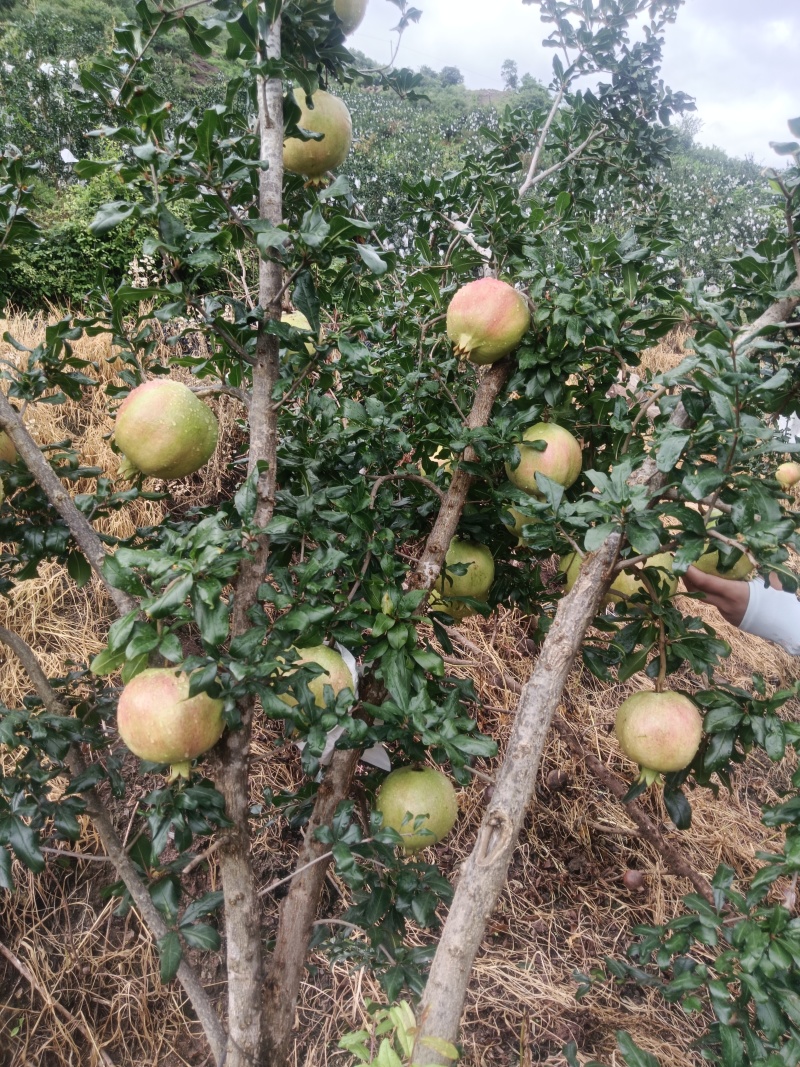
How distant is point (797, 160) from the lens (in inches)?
36.0

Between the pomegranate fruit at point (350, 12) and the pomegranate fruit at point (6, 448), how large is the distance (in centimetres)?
86

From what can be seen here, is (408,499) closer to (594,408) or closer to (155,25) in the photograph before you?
(594,408)

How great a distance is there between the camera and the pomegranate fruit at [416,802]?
3.47ft

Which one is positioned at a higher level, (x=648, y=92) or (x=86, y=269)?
(x=648, y=92)

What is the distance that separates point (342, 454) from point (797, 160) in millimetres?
802

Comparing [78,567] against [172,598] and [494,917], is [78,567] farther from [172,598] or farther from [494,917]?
[494,917]

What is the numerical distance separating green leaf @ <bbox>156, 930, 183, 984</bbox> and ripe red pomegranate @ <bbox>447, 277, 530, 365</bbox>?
39.8 inches

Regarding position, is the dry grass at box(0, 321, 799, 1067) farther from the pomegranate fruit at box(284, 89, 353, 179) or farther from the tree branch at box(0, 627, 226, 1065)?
the pomegranate fruit at box(284, 89, 353, 179)

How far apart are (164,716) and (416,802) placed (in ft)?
1.54

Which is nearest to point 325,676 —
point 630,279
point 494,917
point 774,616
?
point 630,279

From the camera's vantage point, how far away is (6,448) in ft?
3.27

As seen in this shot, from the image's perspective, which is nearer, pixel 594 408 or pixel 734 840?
pixel 594 408

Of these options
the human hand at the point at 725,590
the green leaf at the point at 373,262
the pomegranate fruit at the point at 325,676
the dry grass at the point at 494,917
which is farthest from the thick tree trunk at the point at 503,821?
the dry grass at the point at 494,917

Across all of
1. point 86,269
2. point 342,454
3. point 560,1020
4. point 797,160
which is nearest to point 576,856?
point 560,1020
